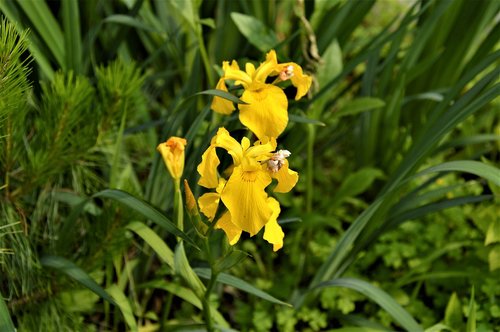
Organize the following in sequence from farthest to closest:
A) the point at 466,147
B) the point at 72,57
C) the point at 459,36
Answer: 1. the point at 466,147
2. the point at 459,36
3. the point at 72,57

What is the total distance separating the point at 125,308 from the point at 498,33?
4.16 feet

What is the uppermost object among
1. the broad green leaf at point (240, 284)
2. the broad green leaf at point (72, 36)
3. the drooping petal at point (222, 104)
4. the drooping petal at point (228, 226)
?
the broad green leaf at point (72, 36)

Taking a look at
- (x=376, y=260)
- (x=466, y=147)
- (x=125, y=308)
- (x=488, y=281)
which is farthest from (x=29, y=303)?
(x=466, y=147)

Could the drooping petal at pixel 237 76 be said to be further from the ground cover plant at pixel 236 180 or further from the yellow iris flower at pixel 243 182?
the yellow iris flower at pixel 243 182

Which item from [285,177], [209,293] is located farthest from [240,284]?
[285,177]

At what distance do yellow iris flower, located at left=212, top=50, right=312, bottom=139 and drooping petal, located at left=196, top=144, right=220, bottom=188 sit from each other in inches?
→ 5.6

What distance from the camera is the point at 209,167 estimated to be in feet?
3.74

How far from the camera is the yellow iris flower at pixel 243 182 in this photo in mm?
1130

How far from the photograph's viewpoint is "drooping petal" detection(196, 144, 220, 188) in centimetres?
113

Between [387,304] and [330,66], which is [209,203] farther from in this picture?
[330,66]

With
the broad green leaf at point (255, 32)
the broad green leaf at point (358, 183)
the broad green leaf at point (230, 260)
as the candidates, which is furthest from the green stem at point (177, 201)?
the broad green leaf at point (358, 183)

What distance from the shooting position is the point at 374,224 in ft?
5.15

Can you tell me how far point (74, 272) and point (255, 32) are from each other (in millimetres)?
747

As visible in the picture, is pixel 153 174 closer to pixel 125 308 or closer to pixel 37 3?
pixel 125 308
